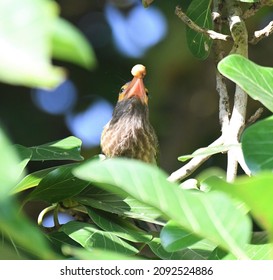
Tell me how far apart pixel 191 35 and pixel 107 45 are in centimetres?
169

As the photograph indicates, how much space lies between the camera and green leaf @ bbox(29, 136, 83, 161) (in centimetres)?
146

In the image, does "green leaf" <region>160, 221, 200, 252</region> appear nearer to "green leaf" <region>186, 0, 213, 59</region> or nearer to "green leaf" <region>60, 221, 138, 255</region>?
"green leaf" <region>60, 221, 138, 255</region>

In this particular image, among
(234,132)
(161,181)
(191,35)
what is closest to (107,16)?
(191,35)

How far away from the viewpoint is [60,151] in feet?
4.97

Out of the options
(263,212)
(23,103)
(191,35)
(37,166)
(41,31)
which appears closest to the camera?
(41,31)

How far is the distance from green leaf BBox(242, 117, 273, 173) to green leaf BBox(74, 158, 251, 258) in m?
0.19

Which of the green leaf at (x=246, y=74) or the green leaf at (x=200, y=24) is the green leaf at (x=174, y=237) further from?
the green leaf at (x=200, y=24)

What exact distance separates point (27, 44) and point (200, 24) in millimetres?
1827

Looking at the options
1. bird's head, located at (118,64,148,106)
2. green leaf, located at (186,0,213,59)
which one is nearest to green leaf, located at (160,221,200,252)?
green leaf, located at (186,0,213,59)

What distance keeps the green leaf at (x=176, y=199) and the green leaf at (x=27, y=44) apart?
0.13m

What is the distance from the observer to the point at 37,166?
3551 mm

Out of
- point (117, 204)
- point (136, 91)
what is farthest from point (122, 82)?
point (117, 204)

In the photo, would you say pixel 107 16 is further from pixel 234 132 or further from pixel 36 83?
pixel 36 83

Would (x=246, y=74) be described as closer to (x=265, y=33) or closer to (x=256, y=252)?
(x=256, y=252)
